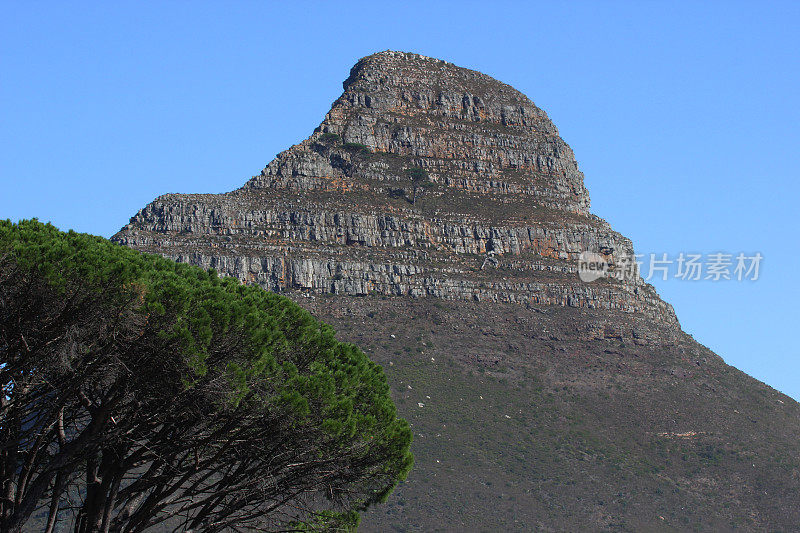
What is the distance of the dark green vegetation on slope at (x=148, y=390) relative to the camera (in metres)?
30.0

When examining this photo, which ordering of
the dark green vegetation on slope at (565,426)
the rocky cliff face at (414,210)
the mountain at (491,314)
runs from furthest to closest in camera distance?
the rocky cliff face at (414,210), the mountain at (491,314), the dark green vegetation on slope at (565,426)

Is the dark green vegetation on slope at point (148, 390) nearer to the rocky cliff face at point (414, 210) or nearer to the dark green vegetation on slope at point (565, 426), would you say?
the dark green vegetation on slope at point (565, 426)

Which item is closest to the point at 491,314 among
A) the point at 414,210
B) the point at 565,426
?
the point at 414,210

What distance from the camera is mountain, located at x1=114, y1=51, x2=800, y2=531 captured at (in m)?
97.8

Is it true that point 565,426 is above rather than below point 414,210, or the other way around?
below

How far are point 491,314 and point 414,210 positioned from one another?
15.4 m

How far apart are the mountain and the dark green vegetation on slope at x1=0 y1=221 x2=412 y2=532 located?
50.4 m

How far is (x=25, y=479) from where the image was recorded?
31297 millimetres

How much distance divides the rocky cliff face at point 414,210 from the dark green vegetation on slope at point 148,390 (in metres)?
79.3

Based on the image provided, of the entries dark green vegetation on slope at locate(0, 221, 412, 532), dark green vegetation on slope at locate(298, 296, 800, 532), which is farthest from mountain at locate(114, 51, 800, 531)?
dark green vegetation on slope at locate(0, 221, 412, 532)

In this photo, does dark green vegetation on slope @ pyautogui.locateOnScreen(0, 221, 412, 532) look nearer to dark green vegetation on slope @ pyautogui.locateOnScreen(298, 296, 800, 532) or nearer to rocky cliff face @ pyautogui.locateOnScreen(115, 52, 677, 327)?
dark green vegetation on slope @ pyautogui.locateOnScreen(298, 296, 800, 532)

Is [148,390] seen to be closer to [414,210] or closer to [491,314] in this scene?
[491,314]

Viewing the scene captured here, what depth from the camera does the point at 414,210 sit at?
5128 inches

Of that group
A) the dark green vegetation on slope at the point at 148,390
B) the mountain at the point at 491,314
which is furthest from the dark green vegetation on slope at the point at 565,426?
the dark green vegetation on slope at the point at 148,390
